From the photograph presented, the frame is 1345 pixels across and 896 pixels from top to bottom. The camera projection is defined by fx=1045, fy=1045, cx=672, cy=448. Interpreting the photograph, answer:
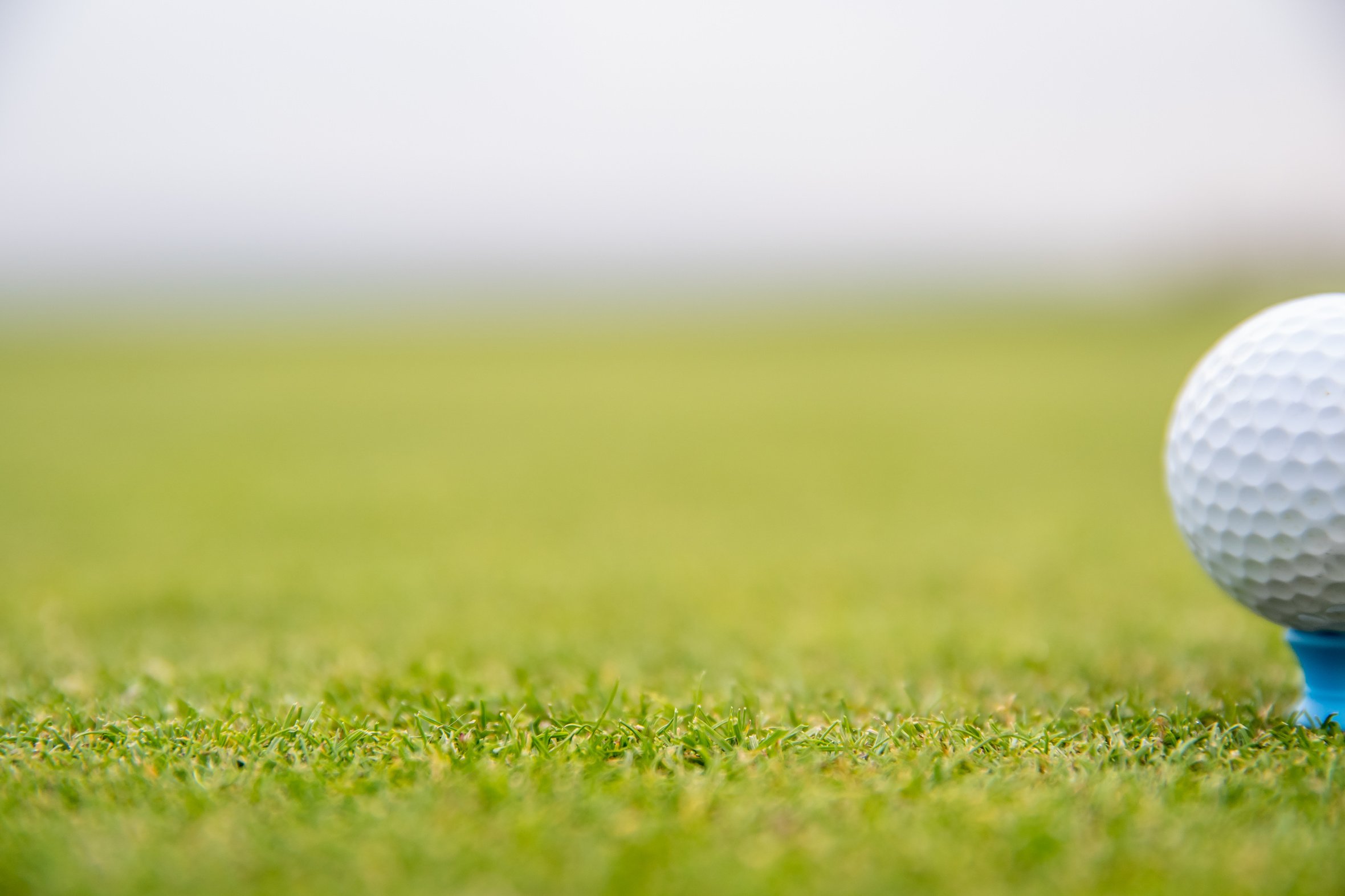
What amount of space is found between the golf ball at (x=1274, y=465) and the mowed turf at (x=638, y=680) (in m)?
0.32

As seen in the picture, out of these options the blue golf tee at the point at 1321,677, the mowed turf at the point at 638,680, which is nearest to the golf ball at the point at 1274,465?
the blue golf tee at the point at 1321,677

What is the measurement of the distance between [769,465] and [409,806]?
8.11m

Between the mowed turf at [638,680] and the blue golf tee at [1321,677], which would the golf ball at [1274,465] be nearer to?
the blue golf tee at [1321,677]

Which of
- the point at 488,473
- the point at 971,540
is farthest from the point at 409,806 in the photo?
the point at 488,473

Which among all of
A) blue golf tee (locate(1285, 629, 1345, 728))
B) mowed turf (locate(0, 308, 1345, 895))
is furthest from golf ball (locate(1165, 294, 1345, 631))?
mowed turf (locate(0, 308, 1345, 895))

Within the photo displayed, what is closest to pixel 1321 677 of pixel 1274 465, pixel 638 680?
pixel 1274 465

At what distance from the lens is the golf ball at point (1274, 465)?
95.4 inches

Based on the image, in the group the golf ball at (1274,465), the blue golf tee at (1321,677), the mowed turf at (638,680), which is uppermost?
the golf ball at (1274,465)

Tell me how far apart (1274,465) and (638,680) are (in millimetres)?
1848

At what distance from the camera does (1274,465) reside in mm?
2498

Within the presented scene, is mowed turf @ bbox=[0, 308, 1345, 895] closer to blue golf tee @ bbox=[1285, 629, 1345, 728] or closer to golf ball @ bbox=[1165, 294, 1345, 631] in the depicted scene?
blue golf tee @ bbox=[1285, 629, 1345, 728]

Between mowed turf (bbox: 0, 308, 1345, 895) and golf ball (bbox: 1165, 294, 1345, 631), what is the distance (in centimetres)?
32

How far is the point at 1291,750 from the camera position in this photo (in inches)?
87.0

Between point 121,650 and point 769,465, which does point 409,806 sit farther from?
point 769,465
